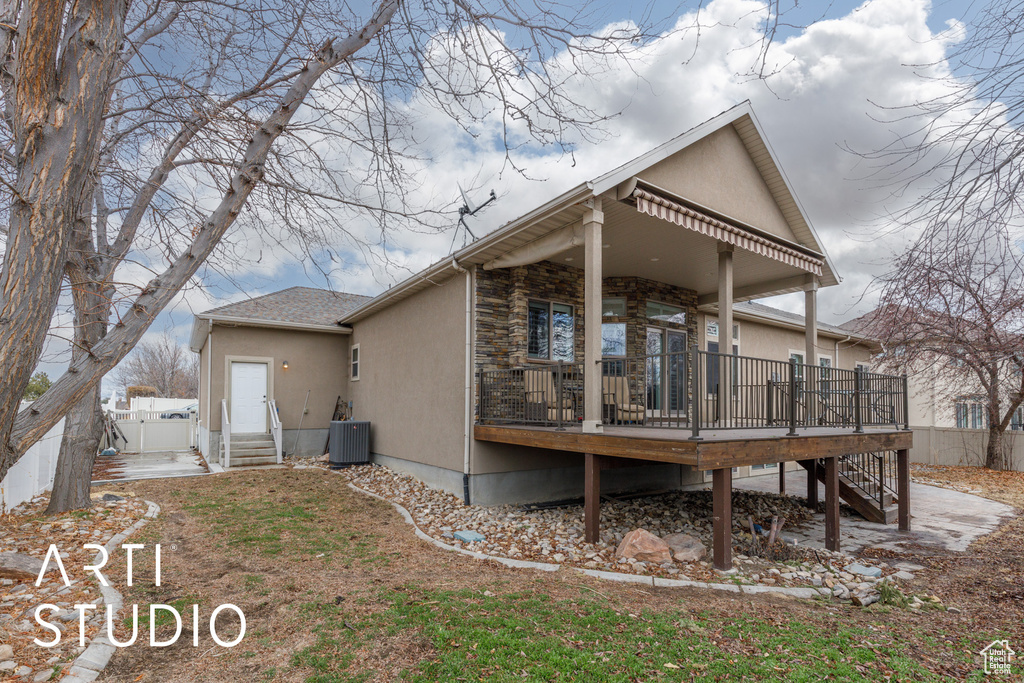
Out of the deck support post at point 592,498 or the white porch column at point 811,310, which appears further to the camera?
the white porch column at point 811,310

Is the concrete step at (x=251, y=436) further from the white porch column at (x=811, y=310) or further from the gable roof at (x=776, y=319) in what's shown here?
the white porch column at (x=811, y=310)

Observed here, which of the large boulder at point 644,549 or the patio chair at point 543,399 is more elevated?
the patio chair at point 543,399

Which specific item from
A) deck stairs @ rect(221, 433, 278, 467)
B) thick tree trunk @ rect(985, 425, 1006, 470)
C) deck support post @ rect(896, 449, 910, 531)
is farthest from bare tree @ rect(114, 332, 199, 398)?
thick tree trunk @ rect(985, 425, 1006, 470)

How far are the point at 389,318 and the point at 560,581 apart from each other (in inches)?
320

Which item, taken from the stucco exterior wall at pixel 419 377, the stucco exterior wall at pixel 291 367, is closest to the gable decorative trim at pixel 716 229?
the stucco exterior wall at pixel 419 377

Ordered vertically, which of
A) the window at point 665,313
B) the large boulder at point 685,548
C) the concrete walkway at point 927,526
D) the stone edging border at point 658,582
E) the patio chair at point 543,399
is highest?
the window at point 665,313

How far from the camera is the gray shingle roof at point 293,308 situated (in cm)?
1344

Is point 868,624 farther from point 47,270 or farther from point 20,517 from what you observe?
point 20,517

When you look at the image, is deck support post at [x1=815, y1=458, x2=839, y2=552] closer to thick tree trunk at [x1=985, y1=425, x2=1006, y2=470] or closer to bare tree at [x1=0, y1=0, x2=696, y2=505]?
bare tree at [x1=0, y1=0, x2=696, y2=505]

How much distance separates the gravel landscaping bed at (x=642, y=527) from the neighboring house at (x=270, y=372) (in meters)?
4.08

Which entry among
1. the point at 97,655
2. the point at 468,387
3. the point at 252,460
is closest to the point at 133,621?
the point at 97,655

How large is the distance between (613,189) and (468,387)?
12.4ft

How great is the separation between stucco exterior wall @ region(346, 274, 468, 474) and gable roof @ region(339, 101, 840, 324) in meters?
0.42

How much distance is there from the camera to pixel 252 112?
4242mm
